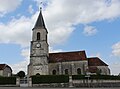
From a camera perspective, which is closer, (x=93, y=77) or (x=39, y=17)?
(x=93, y=77)

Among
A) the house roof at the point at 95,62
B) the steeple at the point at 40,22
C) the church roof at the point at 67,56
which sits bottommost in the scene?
the house roof at the point at 95,62

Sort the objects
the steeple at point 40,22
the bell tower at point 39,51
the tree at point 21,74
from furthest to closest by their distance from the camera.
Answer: the tree at point 21,74, the steeple at point 40,22, the bell tower at point 39,51

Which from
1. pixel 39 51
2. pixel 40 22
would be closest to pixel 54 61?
pixel 39 51

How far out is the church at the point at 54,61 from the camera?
57.6 m

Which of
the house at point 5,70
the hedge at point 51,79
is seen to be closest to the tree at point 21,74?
the house at point 5,70

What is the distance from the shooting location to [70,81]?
4531cm

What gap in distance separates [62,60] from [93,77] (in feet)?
48.1

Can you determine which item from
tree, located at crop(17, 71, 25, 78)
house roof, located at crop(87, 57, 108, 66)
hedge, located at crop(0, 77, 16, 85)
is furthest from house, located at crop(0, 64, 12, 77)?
house roof, located at crop(87, 57, 108, 66)

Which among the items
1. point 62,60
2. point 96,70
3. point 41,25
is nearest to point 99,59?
point 96,70

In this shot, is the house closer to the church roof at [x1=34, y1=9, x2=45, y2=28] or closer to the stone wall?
the stone wall

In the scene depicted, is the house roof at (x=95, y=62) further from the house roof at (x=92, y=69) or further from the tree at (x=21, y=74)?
the tree at (x=21, y=74)

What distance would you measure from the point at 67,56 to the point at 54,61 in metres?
3.95

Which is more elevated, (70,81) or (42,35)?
(42,35)

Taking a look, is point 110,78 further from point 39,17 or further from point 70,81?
point 39,17
